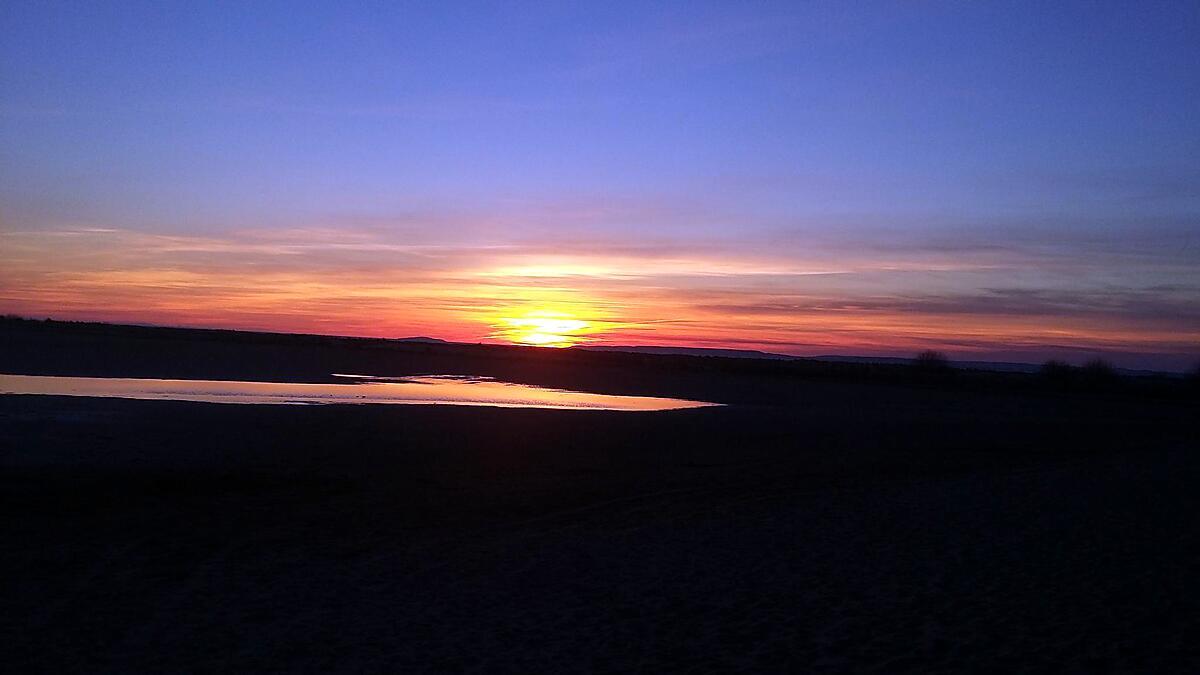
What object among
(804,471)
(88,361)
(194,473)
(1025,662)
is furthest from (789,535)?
(88,361)

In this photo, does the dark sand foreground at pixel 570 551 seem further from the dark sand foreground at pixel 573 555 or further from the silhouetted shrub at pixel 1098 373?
the silhouetted shrub at pixel 1098 373

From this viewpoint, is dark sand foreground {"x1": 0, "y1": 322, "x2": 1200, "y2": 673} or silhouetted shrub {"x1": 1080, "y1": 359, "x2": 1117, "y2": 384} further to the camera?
silhouetted shrub {"x1": 1080, "y1": 359, "x2": 1117, "y2": 384}

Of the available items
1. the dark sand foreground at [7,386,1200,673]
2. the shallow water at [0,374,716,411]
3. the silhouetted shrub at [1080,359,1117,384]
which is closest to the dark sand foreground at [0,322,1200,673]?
the dark sand foreground at [7,386,1200,673]

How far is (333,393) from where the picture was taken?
3244cm

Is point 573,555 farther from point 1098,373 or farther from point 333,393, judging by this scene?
point 1098,373

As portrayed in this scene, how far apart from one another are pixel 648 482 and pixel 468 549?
17.7 ft

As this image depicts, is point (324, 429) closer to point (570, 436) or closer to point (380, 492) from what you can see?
point (570, 436)

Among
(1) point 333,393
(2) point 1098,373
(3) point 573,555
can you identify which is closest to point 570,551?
(3) point 573,555

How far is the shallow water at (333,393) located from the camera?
2848cm

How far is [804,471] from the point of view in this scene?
17.5 meters

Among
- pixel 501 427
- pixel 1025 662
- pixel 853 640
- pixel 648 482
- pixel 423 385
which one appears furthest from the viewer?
pixel 423 385

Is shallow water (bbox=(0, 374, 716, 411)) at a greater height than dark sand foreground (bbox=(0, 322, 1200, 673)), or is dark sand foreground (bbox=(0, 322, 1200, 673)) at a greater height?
shallow water (bbox=(0, 374, 716, 411))

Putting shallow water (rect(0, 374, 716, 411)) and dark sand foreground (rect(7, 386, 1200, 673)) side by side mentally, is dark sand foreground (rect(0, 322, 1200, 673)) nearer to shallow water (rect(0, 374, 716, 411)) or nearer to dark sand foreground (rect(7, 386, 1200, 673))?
dark sand foreground (rect(7, 386, 1200, 673))

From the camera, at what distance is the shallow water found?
28484 millimetres
